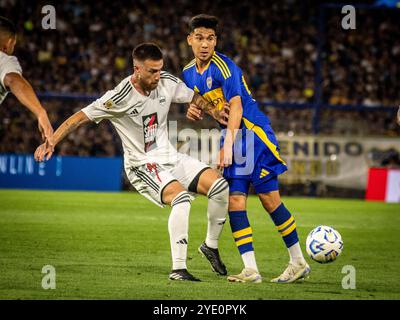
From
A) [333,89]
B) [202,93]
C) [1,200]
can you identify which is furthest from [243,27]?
[202,93]

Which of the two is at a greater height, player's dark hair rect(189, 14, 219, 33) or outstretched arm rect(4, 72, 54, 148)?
player's dark hair rect(189, 14, 219, 33)

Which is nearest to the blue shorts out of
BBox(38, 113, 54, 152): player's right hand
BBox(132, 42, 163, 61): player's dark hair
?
BBox(132, 42, 163, 61): player's dark hair

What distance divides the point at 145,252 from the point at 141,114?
8.04ft

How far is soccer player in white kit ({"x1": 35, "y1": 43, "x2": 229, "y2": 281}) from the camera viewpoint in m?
7.80

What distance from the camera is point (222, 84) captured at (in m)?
8.18

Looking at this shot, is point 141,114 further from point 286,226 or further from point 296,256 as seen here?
point 296,256

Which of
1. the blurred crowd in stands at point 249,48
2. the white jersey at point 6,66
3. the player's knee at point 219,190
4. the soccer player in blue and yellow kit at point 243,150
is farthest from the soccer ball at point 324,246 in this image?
the blurred crowd in stands at point 249,48

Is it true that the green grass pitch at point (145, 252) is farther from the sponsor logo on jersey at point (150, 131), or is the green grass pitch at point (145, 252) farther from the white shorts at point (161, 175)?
the sponsor logo on jersey at point (150, 131)

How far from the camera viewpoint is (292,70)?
26594 millimetres

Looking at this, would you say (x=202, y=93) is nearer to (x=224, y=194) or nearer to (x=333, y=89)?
(x=224, y=194)

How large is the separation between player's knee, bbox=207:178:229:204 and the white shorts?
25 cm

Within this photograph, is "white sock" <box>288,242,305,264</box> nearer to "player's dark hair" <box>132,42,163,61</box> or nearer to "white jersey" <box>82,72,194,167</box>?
"white jersey" <box>82,72,194,167</box>

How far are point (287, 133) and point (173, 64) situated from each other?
5.39m

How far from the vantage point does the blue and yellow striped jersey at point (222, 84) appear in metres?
8.09
